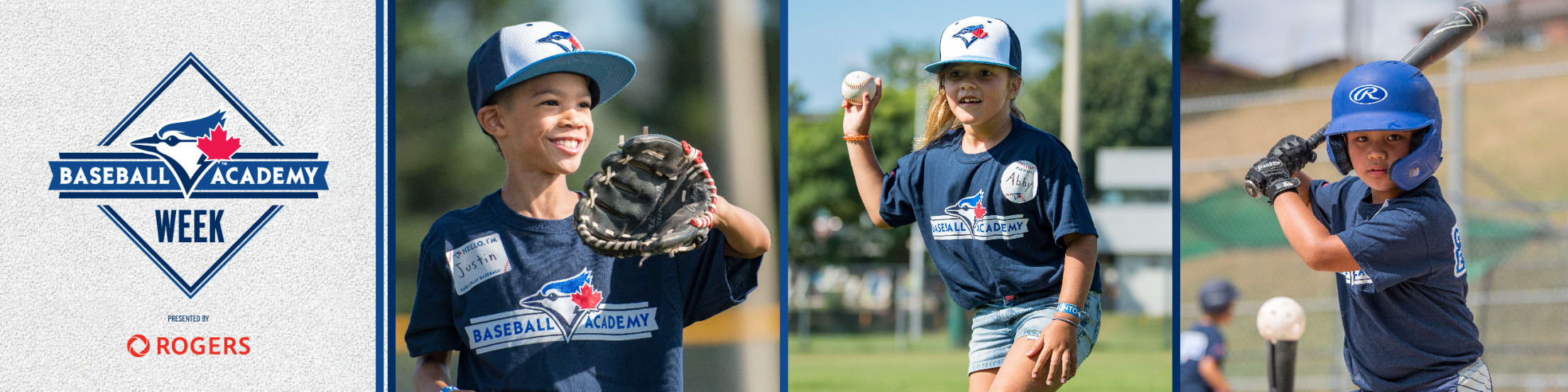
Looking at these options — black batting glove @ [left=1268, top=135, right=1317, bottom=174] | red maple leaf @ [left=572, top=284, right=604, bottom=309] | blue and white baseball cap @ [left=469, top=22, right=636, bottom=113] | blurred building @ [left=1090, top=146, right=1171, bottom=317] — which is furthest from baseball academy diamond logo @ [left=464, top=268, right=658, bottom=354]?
blurred building @ [left=1090, top=146, right=1171, bottom=317]

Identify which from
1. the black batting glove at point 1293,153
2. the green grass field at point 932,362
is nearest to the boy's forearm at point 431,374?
the black batting glove at point 1293,153

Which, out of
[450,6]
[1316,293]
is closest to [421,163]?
[450,6]

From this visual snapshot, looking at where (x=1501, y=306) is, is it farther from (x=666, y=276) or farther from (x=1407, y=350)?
(x=666, y=276)

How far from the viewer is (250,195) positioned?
447cm

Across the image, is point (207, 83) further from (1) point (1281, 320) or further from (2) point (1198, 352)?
(2) point (1198, 352)

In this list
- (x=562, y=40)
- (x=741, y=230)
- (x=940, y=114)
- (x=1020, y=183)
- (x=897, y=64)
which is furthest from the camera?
(x=897, y=64)

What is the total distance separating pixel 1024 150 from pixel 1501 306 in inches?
457

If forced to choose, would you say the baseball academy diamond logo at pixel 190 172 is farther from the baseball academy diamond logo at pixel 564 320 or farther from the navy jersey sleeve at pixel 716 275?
the navy jersey sleeve at pixel 716 275

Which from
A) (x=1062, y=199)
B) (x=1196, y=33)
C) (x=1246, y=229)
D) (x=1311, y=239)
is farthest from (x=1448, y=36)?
(x=1196, y=33)

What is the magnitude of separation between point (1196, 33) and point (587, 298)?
69.8ft

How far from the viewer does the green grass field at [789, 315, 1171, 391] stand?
14375mm

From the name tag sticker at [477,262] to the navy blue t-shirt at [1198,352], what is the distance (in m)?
4.01

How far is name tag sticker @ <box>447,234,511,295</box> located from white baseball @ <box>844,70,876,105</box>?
1.23 metres

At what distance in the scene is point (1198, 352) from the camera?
636 centimetres
